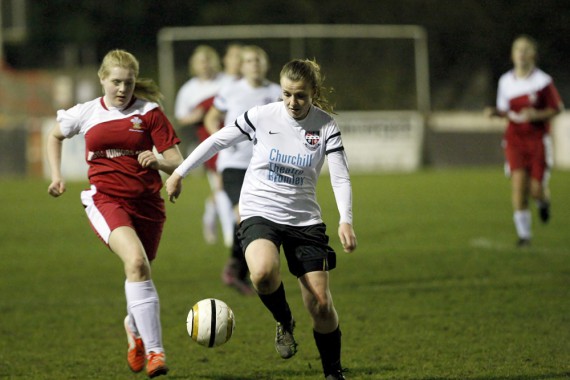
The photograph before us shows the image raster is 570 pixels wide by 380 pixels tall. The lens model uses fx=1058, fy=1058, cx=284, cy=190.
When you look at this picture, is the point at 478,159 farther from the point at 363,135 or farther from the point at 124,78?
the point at 124,78

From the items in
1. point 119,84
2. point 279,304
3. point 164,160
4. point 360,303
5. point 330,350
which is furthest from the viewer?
point 360,303

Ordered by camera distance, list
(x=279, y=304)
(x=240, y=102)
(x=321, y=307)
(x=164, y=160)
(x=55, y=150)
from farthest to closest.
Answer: (x=240, y=102)
(x=55, y=150)
(x=164, y=160)
(x=279, y=304)
(x=321, y=307)

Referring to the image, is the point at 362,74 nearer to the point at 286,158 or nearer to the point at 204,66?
the point at 204,66

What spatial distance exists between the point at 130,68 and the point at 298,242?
1465 mm

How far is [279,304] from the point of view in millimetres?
6055

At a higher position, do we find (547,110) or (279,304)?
(547,110)

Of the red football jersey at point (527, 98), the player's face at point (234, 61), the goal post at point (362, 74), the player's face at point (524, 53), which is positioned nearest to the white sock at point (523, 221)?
the red football jersey at point (527, 98)

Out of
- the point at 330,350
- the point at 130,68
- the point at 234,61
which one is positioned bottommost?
the point at 330,350

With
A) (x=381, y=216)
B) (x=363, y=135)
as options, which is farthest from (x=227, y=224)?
(x=363, y=135)

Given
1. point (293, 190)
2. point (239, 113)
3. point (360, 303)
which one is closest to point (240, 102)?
point (239, 113)

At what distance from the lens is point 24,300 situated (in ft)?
30.7

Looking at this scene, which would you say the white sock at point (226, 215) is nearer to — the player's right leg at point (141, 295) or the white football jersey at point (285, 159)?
the player's right leg at point (141, 295)

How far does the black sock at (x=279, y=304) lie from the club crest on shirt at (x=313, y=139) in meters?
0.82

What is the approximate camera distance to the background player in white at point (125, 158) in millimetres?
6215
